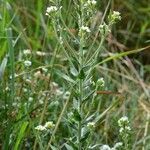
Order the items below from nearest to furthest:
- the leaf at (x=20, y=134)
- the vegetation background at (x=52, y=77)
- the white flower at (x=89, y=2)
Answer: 1. the white flower at (x=89, y=2)
2. the leaf at (x=20, y=134)
3. the vegetation background at (x=52, y=77)

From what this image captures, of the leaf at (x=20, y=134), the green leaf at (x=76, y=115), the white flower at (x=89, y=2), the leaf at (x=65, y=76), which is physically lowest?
the leaf at (x=20, y=134)

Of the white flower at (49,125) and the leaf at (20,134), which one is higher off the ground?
the white flower at (49,125)

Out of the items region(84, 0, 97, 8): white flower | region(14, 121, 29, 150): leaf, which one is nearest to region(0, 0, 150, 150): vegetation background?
region(14, 121, 29, 150): leaf

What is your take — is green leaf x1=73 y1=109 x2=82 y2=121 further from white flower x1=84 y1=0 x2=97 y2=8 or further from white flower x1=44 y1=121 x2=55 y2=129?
white flower x1=84 y1=0 x2=97 y2=8

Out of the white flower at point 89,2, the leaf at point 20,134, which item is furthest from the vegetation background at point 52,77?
the white flower at point 89,2

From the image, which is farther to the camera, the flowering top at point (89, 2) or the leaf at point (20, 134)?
the leaf at point (20, 134)

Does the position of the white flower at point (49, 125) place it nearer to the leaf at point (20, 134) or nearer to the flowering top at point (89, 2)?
the leaf at point (20, 134)

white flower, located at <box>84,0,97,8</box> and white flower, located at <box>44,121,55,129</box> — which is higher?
white flower, located at <box>84,0,97,8</box>

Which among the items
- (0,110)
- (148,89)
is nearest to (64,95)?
(0,110)

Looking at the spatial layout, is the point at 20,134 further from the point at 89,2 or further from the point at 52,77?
the point at 52,77

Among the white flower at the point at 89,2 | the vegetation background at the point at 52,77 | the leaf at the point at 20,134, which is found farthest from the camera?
the vegetation background at the point at 52,77
